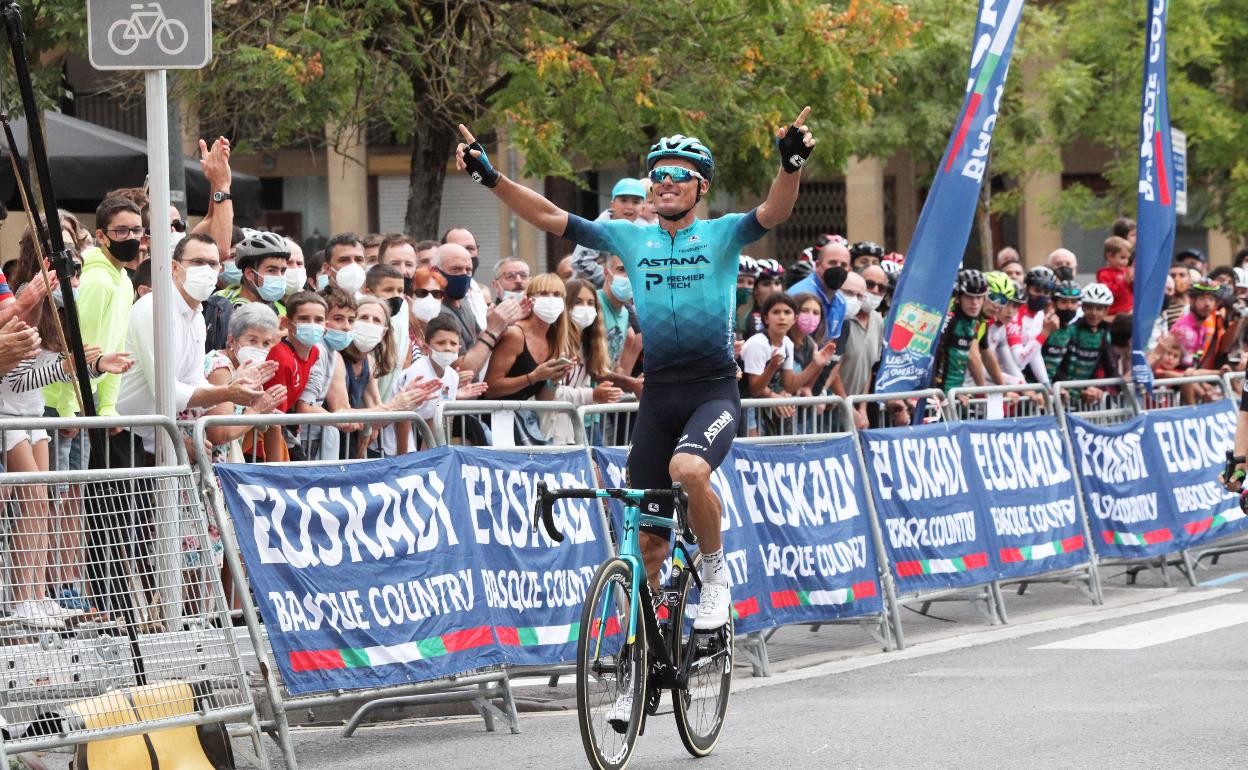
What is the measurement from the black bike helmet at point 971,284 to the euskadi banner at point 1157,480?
1.41m

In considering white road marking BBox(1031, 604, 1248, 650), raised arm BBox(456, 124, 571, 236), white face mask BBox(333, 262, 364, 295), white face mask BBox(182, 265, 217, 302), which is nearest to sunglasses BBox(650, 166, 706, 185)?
raised arm BBox(456, 124, 571, 236)

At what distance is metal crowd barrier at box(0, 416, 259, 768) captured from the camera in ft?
21.2

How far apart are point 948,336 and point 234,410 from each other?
6174mm

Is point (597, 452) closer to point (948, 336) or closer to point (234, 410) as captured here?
point (234, 410)

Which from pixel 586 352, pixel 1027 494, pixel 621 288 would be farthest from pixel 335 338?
pixel 1027 494

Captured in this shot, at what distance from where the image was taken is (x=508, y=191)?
7.66m

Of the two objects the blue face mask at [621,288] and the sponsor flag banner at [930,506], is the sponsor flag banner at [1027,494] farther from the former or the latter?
the blue face mask at [621,288]

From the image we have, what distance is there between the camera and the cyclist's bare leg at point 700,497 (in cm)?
727

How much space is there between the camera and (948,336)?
14.0 m

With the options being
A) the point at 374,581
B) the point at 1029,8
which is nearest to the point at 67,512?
the point at 374,581

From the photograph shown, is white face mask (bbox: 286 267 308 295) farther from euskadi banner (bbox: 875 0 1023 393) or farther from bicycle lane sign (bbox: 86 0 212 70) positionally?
euskadi banner (bbox: 875 0 1023 393)

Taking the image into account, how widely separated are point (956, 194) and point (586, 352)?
9.57ft

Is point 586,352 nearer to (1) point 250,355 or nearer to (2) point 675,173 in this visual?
(1) point 250,355

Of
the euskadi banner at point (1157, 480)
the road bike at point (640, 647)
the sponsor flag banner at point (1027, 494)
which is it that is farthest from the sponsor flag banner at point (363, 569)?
the euskadi banner at point (1157, 480)
